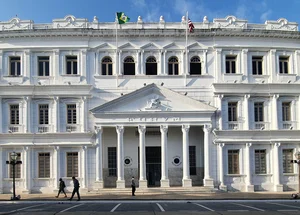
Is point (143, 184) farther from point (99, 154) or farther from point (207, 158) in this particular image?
point (207, 158)

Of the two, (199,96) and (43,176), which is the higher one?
(199,96)

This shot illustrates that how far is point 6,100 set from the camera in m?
38.7

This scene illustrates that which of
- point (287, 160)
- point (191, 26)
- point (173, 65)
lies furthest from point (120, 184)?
point (287, 160)

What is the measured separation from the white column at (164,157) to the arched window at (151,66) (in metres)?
4.87

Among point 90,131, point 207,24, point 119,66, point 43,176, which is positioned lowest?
point 43,176

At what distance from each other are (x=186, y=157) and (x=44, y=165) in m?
11.7

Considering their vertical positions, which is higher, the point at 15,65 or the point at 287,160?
the point at 15,65

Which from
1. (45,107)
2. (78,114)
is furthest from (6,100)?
(78,114)

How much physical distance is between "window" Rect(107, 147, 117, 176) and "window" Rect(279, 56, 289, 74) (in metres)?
15.8

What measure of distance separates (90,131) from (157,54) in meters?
8.53

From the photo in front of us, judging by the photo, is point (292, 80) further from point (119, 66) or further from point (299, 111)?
point (119, 66)

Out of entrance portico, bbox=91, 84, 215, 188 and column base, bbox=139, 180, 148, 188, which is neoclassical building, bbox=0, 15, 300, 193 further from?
column base, bbox=139, 180, 148, 188

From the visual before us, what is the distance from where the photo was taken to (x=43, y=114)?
38.9 metres

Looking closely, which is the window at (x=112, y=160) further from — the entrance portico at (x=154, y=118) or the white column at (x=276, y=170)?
the white column at (x=276, y=170)
